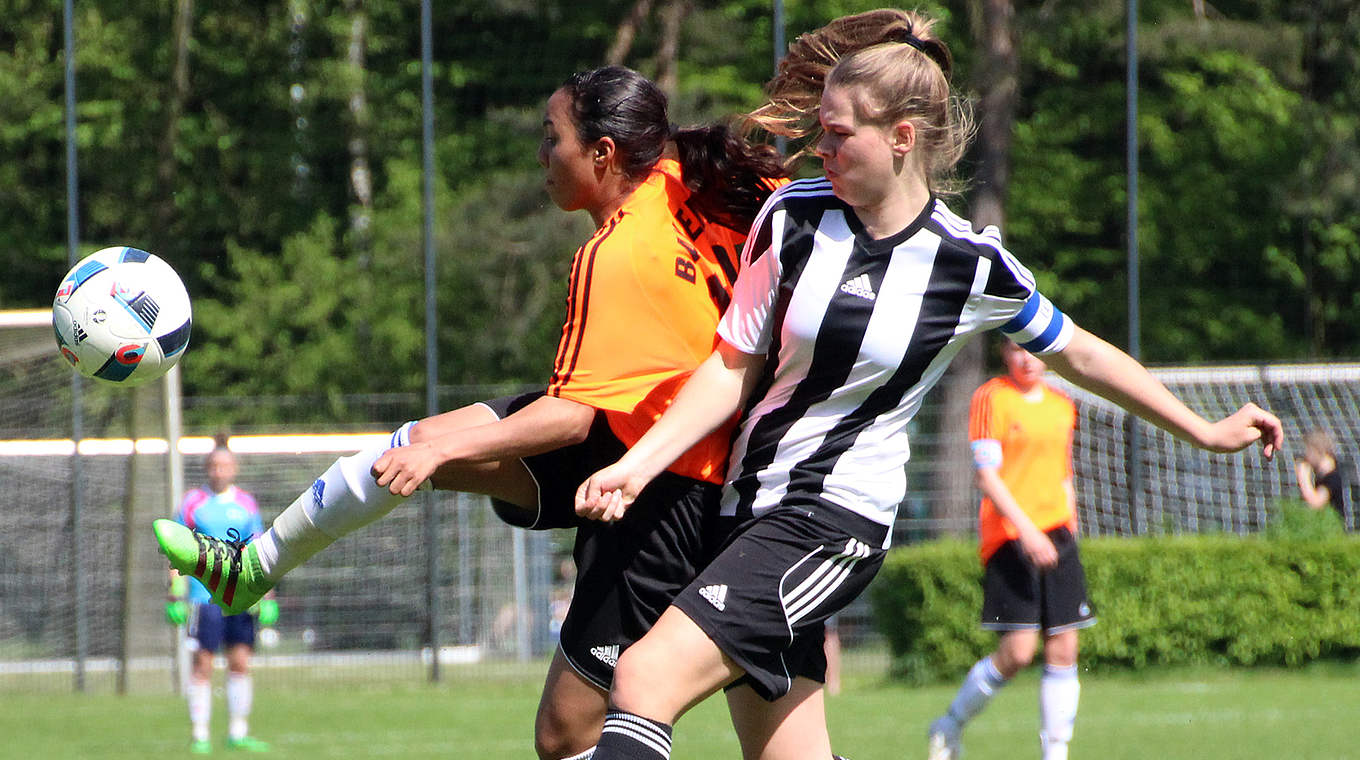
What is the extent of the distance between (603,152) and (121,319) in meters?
1.45

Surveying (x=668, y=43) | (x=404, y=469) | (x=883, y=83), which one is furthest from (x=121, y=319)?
(x=668, y=43)

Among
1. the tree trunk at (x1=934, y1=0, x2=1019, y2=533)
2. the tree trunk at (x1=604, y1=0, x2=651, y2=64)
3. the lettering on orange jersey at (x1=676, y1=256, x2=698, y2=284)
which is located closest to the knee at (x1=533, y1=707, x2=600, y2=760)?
the lettering on orange jersey at (x1=676, y1=256, x2=698, y2=284)

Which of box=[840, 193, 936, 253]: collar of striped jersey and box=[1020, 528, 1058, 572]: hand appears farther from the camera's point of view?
box=[1020, 528, 1058, 572]: hand

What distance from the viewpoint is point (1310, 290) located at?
78.0 feet

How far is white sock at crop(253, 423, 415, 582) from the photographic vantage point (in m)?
3.79

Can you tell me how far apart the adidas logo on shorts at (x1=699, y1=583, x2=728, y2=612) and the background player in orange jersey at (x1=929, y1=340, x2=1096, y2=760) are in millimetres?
3975

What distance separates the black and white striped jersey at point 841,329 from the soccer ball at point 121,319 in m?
1.78

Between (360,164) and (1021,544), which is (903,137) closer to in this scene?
(1021,544)

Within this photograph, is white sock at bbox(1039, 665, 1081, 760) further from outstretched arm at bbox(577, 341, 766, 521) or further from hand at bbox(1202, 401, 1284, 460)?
outstretched arm at bbox(577, 341, 766, 521)

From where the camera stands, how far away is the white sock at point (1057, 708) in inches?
271

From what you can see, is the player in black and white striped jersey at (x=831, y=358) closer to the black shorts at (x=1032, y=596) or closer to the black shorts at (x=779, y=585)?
the black shorts at (x=779, y=585)

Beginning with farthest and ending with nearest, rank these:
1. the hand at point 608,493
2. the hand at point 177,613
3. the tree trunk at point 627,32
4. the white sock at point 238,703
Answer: the tree trunk at point 627,32 < the white sock at point 238,703 < the hand at point 177,613 < the hand at point 608,493

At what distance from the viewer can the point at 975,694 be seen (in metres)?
7.34

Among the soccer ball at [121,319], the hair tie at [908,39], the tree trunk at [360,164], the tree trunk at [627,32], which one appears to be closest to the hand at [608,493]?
the hair tie at [908,39]
